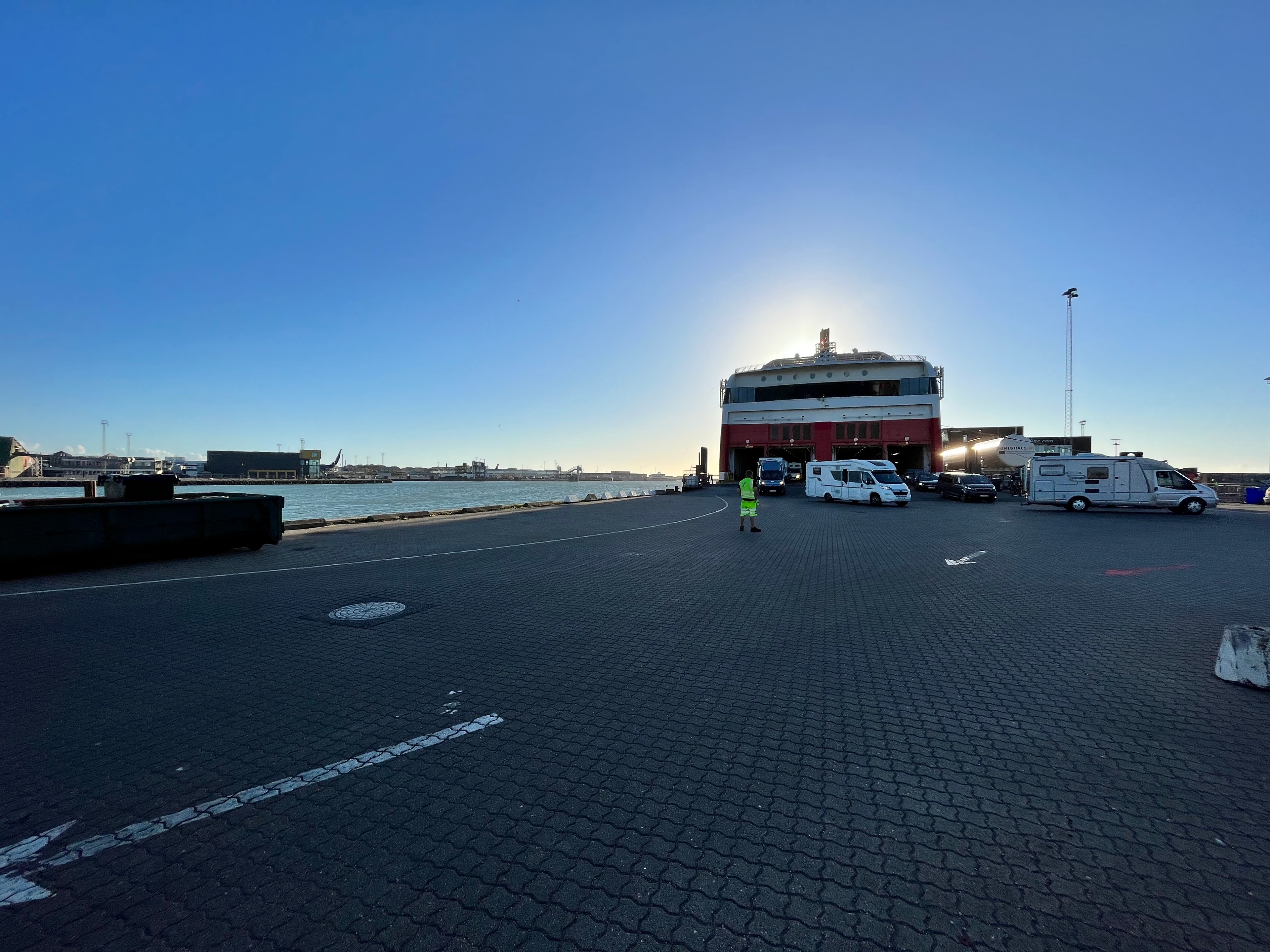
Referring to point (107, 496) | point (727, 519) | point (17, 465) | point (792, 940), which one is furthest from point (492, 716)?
point (17, 465)

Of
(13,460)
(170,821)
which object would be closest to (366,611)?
(170,821)

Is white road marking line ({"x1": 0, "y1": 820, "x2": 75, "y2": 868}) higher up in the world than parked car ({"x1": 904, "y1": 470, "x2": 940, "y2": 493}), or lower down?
lower down

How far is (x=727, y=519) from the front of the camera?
20.2 metres

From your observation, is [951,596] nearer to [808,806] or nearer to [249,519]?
[808,806]

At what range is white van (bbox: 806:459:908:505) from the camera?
26.9 metres

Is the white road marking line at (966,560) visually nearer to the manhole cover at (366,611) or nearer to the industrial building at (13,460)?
the manhole cover at (366,611)

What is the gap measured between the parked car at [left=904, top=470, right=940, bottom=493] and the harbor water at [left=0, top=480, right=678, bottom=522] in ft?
81.7

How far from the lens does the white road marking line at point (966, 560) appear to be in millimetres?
10320

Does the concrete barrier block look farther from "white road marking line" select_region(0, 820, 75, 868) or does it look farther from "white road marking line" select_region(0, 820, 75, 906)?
"white road marking line" select_region(0, 820, 75, 868)

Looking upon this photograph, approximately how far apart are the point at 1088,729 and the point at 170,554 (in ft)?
46.3

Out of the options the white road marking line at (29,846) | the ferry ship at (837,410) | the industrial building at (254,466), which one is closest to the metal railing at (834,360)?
the ferry ship at (837,410)

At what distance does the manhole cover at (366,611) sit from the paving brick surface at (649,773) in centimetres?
21

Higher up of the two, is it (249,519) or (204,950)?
(249,519)

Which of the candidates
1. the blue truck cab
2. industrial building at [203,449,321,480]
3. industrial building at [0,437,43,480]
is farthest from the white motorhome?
industrial building at [203,449,321,480]
